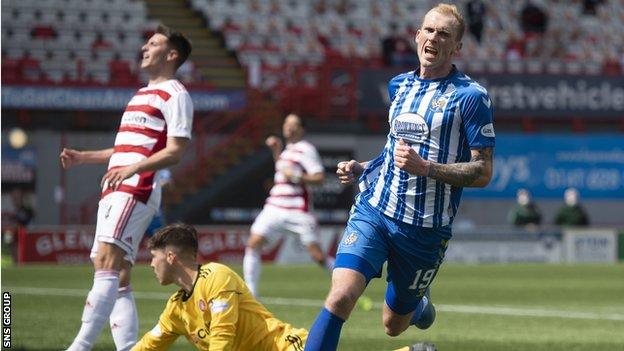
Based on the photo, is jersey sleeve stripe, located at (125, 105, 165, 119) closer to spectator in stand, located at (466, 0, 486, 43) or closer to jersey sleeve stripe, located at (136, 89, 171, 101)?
jersey sleeve stripe, located at (136, 89, 171, 101)

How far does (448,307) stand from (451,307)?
38 millimetres

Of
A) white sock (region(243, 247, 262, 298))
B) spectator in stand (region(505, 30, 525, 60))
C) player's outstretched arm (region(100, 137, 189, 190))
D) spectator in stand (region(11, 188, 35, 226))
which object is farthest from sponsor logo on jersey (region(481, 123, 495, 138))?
spectator in stand (region(505, 30, 525, 60))

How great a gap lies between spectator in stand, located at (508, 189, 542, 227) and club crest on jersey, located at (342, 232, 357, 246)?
24893 mm

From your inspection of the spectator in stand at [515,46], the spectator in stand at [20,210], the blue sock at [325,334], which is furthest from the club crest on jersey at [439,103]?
the spectator in stand at [515,46]

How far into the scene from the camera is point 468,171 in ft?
24.4

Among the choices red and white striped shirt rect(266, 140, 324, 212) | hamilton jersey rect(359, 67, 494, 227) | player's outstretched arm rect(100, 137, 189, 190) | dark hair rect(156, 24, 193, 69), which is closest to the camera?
hamilton jersey rect(359, 67, 494, 227)

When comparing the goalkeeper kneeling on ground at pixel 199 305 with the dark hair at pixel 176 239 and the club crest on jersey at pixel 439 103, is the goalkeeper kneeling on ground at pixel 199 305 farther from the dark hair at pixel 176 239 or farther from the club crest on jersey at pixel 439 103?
the club crest on jersey at pixel 439 103

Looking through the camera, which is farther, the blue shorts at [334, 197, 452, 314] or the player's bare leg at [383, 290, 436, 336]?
the player's bare leg at [383, 290, 436, 336]

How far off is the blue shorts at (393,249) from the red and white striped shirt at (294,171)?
29.7 ft

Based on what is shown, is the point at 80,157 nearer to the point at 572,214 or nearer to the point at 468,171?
the point at 468,171

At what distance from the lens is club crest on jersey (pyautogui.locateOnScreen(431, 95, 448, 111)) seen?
25.1ft

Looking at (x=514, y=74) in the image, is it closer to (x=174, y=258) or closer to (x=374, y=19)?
(x=374, y=19)

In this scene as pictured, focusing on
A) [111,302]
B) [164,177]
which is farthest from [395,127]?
[164,177]

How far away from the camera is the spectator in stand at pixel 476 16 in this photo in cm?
3594
